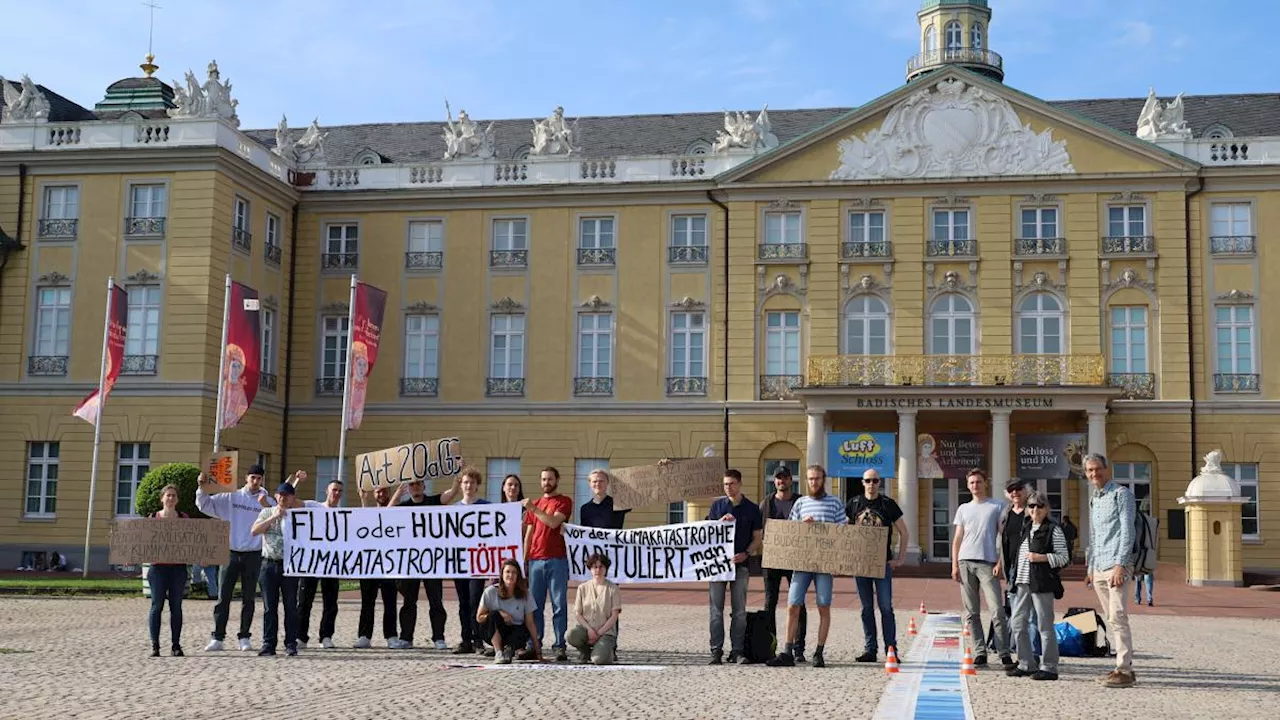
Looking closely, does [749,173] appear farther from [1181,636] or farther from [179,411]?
[1181,636]

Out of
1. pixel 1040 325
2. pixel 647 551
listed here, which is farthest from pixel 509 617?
pixel 1040 325

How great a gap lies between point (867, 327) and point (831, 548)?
25802mm

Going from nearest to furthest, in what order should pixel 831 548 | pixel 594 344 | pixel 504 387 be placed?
1. pixel 831 548
2. pixel 594 344
3. pixel 504 387

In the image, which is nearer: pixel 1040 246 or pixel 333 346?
pixel 1040 246

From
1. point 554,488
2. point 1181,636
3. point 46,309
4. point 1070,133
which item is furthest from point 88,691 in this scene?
point 1070,133

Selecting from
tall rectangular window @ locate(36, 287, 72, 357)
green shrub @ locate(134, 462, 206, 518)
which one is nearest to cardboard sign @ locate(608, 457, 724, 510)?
green shrub @ locate(134, 462, 206, 518)

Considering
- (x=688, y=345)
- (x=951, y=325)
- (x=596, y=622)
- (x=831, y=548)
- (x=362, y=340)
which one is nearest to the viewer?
(x=831, y=548)

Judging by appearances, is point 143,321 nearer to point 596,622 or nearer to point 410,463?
point 410,463

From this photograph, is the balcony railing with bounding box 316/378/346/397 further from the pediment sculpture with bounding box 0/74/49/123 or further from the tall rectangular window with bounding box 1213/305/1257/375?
the tall rectangular window with bounding box 1213/305/1257/375

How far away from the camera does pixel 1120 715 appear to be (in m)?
11.4

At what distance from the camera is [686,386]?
4088 cm

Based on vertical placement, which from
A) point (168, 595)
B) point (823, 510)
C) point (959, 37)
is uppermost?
point (959, 37)

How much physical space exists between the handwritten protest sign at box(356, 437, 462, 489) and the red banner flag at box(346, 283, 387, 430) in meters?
12.8

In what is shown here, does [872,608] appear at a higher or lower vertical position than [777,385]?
lower
